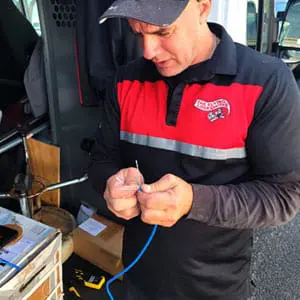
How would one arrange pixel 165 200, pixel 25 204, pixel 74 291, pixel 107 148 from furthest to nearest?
pixel 74 291 < pixel 25 204 < pixel 107 148 < pixel 165 200

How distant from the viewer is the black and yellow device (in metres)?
2.11

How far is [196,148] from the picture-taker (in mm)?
1010

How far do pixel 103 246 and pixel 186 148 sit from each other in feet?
4.32

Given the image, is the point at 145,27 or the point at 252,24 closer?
the point at 145,27

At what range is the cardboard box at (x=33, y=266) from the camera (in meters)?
1.34

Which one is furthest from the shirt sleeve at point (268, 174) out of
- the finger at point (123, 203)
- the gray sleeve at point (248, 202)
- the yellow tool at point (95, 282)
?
the yellow tool at point (95, 282)

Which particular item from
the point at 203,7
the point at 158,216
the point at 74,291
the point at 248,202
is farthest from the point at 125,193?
the point at 74,291

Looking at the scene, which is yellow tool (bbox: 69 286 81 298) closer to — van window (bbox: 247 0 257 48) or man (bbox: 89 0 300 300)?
man (bbox: 89 0 300 300)

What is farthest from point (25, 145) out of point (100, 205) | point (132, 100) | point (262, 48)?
point (262, 48)

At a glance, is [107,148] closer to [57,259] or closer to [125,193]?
[125,193]


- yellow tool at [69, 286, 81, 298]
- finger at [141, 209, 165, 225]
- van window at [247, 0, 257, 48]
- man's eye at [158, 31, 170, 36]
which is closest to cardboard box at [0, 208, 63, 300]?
yellow tool at [69, 286, 81, 298]

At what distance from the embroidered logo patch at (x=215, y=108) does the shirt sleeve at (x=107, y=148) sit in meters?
0.30

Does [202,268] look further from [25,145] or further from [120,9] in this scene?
[25,145]

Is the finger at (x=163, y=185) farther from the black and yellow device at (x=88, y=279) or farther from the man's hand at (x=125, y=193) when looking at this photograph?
the black and yellow device at (x=88, y=279)
